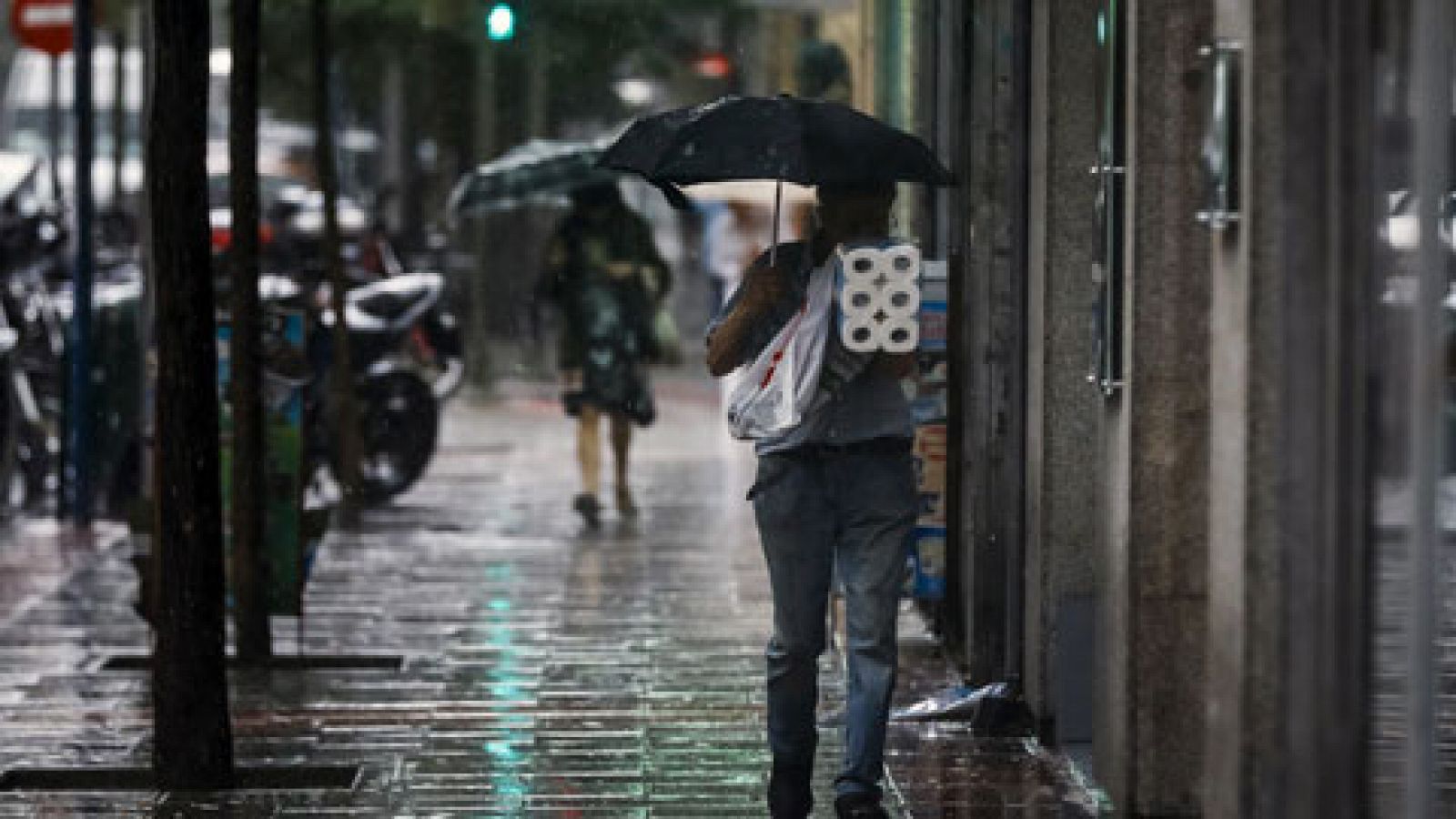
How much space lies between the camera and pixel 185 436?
9641 mm

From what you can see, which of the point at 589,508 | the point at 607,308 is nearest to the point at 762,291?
the point at 589,508

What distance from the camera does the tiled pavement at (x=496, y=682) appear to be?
9.59 meters

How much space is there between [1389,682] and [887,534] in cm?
209

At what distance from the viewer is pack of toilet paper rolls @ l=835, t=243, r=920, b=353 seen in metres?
8.74

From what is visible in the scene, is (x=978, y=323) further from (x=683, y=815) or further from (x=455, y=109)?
(x=455, y=109)

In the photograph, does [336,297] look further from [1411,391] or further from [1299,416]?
[1411,391]

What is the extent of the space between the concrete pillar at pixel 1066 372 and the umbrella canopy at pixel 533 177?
7295 millimetres

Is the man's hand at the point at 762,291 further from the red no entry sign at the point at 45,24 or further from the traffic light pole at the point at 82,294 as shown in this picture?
the red no entry sign at the point at 45,24

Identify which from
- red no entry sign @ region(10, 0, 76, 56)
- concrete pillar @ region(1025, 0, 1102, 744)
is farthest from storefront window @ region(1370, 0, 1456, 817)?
red no entry sign @ region(10, 0, 76, 56)

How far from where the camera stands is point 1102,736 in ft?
30.9

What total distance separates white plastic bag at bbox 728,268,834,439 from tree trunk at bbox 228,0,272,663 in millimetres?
3576

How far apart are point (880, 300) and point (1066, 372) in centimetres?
196

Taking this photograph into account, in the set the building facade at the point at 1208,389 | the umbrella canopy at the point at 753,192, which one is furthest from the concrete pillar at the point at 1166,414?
the umbrella canopy at the point at 753,192

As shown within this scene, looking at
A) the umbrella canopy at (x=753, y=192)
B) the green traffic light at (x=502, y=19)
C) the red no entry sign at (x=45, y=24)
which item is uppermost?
the red no entry sign at (x=45, y=24)
